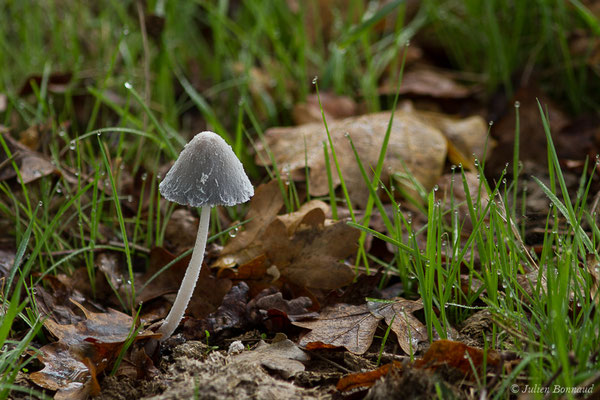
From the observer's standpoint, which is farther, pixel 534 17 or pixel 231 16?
pixel 231 16

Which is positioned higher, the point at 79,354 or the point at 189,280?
the point at 189,280

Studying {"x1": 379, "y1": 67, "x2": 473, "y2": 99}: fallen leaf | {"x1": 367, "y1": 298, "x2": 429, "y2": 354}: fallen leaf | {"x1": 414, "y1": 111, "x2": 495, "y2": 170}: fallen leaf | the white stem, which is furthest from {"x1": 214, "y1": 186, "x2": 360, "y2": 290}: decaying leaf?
{"x1": 379, "y1": 67, "x2": 473, "y2": 99}: fallen leaf

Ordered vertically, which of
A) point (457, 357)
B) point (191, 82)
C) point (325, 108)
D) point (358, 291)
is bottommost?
point (358, 291)

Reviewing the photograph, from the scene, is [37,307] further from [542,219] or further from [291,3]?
[291,3]

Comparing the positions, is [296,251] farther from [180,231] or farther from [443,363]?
[443,363]

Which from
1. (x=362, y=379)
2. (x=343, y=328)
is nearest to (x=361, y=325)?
(x=343, y=328)

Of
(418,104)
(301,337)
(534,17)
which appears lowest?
(301,337)

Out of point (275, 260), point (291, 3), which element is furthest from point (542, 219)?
point (291, 3)
